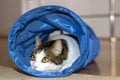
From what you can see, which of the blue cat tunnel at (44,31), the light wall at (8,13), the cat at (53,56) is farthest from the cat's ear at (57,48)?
the light wall at (8,13)

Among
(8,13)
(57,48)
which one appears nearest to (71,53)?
(57,48)

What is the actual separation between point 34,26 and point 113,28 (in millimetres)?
1803

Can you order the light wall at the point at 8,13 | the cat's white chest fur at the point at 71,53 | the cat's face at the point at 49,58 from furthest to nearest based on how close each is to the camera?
the light wall at the point at 8,13, the cat's white chest fur at the point at 71,53, the cat's face at the point at 49,58

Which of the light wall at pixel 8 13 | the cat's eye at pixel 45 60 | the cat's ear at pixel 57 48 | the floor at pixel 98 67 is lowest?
the floor at pixel 98 67

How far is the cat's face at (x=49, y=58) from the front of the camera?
1.58m

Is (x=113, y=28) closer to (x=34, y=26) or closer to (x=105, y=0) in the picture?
(x=105, y=0)

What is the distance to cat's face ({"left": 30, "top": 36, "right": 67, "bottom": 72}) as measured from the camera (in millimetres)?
1585

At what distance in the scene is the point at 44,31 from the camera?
6.90ft

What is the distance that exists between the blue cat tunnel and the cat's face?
0.11 feet

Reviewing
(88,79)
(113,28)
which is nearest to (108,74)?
(88,79)

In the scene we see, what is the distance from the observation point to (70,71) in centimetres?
160

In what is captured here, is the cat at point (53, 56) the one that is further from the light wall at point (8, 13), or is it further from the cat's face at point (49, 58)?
the light wall at point (8, 13)

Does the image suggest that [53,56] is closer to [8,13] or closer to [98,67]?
[98,67]

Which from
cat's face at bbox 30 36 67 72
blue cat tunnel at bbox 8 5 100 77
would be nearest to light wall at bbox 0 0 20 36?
blue cat tunnel at bbox 8 5 100 77
